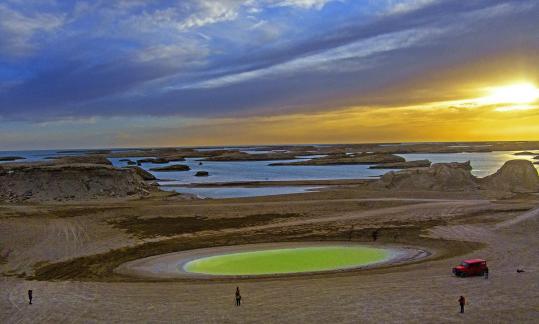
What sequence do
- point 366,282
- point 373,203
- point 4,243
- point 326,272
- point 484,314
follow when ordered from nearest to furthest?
point 484,314 < point 366,282 < point 326,272 < point 4,243 < point 373,203

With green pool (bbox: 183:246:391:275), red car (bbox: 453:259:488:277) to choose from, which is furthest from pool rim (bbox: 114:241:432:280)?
red car (bbox: 453:259:488:277)

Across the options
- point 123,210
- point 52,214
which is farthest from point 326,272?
point 52,214

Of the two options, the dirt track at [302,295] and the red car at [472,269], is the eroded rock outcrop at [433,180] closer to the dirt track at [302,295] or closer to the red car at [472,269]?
the dirt track at [302,295]

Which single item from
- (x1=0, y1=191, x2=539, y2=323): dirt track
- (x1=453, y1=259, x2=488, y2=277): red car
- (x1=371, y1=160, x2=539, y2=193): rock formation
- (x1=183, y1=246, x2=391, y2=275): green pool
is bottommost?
(x1=183, y1=246, x2=391, y2=275): green pool

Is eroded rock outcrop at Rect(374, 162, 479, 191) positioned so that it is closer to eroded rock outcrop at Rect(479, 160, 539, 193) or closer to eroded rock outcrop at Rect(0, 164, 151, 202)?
eroded rock outcrop at Rect(479, 160, 539, 193)

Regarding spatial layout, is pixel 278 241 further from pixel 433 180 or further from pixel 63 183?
pixel 63 183

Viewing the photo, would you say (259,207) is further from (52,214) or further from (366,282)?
(366,282)
